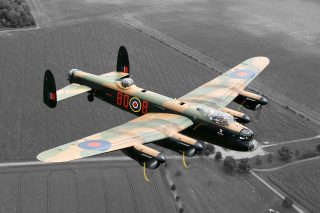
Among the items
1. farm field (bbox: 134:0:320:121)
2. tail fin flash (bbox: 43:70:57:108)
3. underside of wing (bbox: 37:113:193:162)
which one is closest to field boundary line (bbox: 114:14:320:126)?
farm field (bbox: 134:0:320:121)

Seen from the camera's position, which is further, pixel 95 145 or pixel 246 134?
pixel 246 134

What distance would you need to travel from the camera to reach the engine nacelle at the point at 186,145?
3238cm

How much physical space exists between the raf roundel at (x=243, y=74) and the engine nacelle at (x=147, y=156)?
1908cm

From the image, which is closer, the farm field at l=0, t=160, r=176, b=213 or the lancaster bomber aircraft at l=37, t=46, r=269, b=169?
the lancaster bomber aircraft at l=37, t=46, r=269, b=169

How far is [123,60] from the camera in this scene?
151 ft

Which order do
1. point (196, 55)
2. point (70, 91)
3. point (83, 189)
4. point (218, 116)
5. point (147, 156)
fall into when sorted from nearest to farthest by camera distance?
point (147, 156) < point (218, 116) < point (83, 189) < point (70, 91) < point (196, 55)

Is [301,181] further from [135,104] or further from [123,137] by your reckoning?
[123,137]

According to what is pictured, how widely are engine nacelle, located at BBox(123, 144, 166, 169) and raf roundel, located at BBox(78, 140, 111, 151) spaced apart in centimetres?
219

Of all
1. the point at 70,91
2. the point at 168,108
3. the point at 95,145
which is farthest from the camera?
the point at 70,91

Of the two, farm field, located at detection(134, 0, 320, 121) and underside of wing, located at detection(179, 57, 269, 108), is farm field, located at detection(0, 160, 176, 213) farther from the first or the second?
farm field, located at detection(134, 0, 320, 121)

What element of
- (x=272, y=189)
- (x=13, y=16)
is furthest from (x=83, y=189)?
(x=13, y=16)

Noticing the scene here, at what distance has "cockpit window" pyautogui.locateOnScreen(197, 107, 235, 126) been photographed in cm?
3578

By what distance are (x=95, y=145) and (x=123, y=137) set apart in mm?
2877

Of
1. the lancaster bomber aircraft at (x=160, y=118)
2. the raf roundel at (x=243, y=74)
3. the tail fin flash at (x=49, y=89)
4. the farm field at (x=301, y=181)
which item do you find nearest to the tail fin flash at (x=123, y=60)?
the lancaster bomber aircraft at (x=160, y=118)
